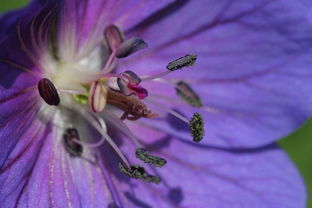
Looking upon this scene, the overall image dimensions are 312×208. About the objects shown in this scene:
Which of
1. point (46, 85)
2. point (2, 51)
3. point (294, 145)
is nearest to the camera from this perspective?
point (2, 51)

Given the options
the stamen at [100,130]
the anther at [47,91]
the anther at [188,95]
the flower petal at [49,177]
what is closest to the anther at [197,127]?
the anther at [188,95]

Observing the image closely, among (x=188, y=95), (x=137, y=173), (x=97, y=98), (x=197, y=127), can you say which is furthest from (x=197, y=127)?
(x=97, y=98)

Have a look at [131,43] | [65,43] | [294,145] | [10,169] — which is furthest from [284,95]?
[294,145]

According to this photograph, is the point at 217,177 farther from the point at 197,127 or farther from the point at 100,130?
the point at 100,130

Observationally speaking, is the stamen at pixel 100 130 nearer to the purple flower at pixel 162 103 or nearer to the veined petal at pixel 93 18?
the purple flower at pixel 162 103

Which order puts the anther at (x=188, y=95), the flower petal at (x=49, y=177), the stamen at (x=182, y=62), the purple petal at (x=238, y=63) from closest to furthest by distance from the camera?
1. the flower petal at (x=49, y=177)
2. the stamen at (x=182, y=62)
3. the purple petal at (x=238, y=63)
4. the anther at (x=188, y=95)

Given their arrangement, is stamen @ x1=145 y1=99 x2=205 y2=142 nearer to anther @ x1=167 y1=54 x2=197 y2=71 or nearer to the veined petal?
anther @ x1=167 y1=54 x2=197 y2=71

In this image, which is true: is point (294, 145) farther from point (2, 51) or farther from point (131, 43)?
point (2, 51)

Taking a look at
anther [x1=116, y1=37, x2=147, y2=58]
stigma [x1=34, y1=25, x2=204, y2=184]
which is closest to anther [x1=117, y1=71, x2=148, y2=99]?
stigma [x1=34, y1=25, x2=204, y2=184]
